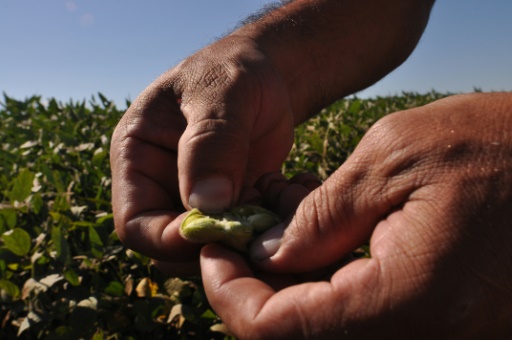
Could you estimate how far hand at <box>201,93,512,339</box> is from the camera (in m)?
1.11

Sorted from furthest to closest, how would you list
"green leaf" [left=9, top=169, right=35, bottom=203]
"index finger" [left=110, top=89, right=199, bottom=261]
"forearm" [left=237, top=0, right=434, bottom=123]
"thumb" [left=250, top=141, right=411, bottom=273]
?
"forearm" [left=237, top=0, right=434, bottom=123] < "green leaf" [left=9, top=169, right=35, bottom=203] < "index finger" [left=110, top=89, right=199, bottom=261] < "thumb" [left=250, top=141, right=411, bottom=273]

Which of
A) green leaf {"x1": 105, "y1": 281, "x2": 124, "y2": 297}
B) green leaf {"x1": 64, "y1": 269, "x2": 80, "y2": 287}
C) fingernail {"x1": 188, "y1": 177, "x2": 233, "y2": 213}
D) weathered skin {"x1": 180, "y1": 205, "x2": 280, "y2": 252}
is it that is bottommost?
green leaf {"x1": 105, "y1": 281, "x2": 124, "y2": 297}

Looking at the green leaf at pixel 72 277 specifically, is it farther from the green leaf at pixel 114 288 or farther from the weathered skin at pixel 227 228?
the weathered skin at pixel 227 228

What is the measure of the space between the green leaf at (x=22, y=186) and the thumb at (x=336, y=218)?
58.1 inches

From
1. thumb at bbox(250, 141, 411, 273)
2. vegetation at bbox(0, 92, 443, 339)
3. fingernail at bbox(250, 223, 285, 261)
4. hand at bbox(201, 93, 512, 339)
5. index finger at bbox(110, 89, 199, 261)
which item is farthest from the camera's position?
vegetation at bbox(0, 92, 443, 339)

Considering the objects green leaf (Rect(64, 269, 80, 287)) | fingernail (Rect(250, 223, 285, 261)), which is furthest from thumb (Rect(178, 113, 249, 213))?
green leaf (Rect(64, 269, 80, 287))

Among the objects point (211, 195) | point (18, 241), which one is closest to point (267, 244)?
point (211, 195)

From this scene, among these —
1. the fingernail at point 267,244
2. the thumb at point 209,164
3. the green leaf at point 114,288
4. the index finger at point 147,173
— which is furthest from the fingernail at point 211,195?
the green leaf at point 114,288

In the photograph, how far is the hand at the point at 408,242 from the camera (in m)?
1.11

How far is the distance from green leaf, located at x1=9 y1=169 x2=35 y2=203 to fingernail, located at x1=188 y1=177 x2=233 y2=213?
1.11 meters

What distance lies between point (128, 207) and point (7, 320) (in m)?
0.80

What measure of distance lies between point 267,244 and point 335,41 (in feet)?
5.89

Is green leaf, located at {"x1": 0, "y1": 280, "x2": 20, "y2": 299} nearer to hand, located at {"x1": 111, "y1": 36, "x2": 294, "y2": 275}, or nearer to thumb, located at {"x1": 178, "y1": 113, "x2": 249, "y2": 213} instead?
hand, located at {"x1": 111, "y1": 36, "x2": 294, "y2": 275}

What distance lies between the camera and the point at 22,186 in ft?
8.18
